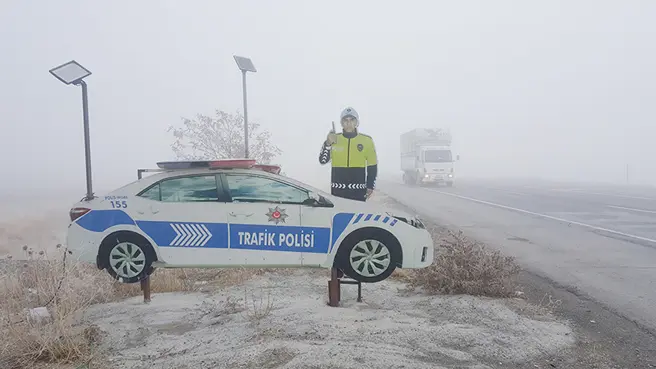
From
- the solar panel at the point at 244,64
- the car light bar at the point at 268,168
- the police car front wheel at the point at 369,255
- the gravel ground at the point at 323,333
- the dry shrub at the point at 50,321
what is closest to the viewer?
the gravel ground at the point at 323,333

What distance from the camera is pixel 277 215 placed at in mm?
4414

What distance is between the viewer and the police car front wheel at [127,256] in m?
4.41

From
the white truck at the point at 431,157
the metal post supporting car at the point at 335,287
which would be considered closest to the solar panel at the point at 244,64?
the metal post supporting car at the point at 335,287

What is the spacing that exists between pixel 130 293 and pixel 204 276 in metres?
1.24

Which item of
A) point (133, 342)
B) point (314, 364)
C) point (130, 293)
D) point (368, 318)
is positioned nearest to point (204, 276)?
point (130, 293)

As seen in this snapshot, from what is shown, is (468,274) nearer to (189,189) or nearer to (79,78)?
(189,189)

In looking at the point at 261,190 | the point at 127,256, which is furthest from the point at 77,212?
the point at 261,190

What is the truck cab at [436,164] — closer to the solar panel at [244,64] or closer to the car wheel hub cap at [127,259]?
the solar panel at [244,64]

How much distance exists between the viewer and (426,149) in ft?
108

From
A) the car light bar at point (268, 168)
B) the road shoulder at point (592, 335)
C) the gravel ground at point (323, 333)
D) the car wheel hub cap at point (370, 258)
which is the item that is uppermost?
the car light bar at point (268, 168)

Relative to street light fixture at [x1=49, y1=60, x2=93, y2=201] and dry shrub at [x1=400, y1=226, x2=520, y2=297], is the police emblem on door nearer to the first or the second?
street light fixture at [x1=49, y1=60, x2=93, y2=201]

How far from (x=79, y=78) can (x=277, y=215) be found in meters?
2.51

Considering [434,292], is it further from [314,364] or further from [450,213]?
[450,213]

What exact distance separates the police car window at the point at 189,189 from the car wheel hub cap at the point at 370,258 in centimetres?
139
